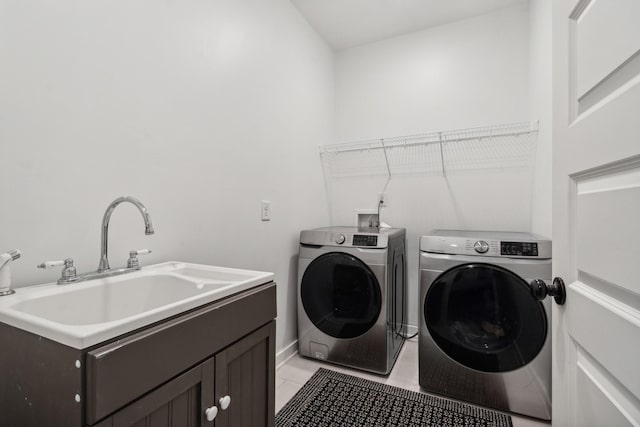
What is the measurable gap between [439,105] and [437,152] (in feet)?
1.29

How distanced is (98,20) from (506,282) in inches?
82.2

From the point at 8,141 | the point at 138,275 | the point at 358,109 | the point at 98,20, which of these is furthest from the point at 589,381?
the point at 358,109

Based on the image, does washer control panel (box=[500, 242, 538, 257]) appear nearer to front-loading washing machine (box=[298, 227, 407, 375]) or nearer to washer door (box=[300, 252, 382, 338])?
front-loading washing machine (box=[298, 227, 407, 375])

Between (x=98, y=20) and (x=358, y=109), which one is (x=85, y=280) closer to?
(x=98, y=20)

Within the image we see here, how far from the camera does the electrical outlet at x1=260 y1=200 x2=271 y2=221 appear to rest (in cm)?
185

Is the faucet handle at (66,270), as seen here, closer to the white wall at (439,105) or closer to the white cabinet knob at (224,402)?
the white cabinet knob at (224,402)

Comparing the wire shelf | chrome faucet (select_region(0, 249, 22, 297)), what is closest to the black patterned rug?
chrome faucet (select_region(0, 249, 22, 297))

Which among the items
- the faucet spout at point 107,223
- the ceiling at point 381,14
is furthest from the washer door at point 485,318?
the ceiling at point 381,14

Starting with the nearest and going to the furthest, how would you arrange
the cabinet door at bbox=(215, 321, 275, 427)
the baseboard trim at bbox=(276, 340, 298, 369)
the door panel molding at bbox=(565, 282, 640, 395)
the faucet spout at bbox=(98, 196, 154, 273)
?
the door panel molding at bbox=(565, 282, 640, 395), the cabinet door at bbox=(215, 321, 275, 427), the faucet spout at bbox=(98, 196, 154, 273), the baseboard trim at bbox=(276, 340, 298, 369)

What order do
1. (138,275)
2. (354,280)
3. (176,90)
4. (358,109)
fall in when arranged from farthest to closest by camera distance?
(358,109) → (354,280) → (176,90) → (138,275)

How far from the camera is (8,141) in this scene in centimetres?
84

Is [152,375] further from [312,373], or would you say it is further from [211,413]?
[312,373]

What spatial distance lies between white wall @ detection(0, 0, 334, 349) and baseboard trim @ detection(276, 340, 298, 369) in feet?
0.20

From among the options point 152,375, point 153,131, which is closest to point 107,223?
point 153,131
